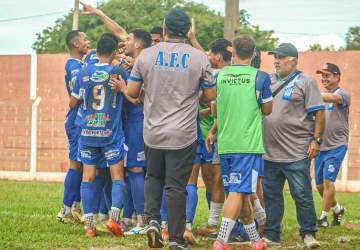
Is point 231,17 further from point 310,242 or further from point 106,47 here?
point 310,242

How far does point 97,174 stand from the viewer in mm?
10438

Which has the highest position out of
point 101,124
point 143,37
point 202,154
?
point 143,37

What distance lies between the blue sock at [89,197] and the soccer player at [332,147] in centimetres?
348

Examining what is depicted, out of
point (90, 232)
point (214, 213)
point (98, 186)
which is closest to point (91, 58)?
point (98, 186)

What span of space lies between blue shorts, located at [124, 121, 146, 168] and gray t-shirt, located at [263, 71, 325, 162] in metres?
1.60

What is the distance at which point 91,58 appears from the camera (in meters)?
11.0

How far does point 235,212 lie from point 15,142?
1719cm

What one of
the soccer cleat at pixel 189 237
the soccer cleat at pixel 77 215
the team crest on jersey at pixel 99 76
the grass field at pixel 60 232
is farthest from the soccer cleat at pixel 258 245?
the soccer cleat at pixel 77 215

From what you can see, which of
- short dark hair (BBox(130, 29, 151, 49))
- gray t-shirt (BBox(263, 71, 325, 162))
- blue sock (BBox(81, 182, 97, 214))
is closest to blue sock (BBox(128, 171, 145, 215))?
blue sock (BBox(81, 182, 97, 214))

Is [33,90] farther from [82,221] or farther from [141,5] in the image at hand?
[141,5]

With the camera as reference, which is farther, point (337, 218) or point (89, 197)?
point (337, 218)

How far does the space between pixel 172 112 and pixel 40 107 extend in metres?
16.9

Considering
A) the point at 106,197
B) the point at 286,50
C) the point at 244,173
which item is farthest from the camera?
the point at 106,197

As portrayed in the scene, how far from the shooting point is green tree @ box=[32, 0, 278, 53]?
51.6 metres
